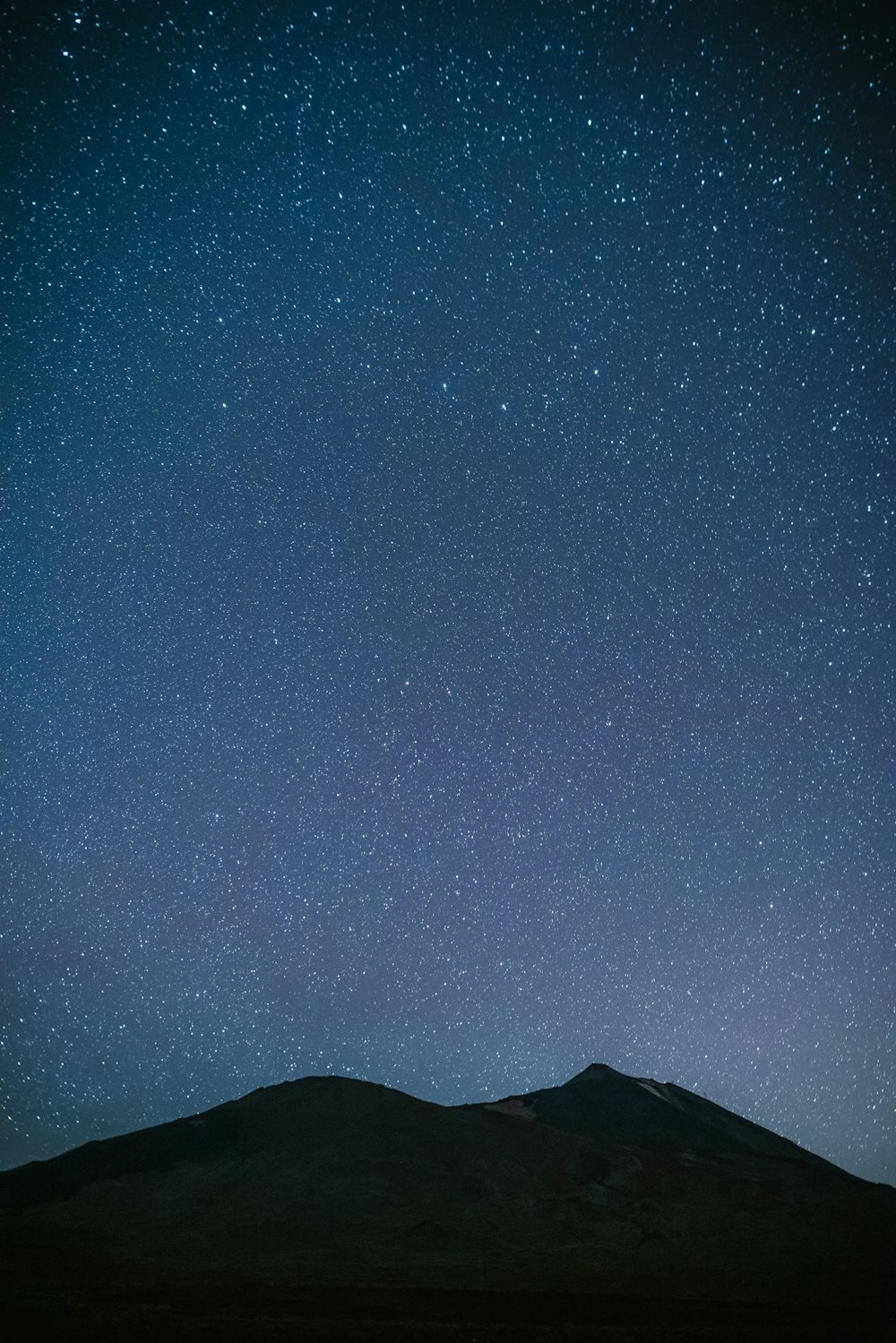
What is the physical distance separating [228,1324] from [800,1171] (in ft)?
175

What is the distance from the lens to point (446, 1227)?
45.5 m

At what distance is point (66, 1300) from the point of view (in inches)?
1063

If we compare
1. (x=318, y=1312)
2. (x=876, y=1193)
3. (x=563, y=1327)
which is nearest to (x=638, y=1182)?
(x=876, y=1193)

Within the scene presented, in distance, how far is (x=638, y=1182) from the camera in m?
53.2

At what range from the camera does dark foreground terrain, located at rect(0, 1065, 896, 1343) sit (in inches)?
1081

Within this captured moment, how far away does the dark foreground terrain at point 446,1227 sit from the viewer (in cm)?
2747

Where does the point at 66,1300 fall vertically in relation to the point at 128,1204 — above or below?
above

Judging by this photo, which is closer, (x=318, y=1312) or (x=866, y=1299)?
(x=318, y=1312)

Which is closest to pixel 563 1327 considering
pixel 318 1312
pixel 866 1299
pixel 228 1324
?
pixel 318 1312

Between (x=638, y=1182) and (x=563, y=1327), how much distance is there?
101 feet

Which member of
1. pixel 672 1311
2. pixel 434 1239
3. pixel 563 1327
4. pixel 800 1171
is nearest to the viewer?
pixel 563 1327

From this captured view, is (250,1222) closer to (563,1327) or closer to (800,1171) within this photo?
(563,1327)

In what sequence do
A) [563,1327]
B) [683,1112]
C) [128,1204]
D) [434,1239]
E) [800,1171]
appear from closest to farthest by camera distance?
[563,1327], [434,1239], [128,1204], [800,1171], [683,1112]

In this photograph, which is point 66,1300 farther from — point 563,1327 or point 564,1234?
point 564,1234
